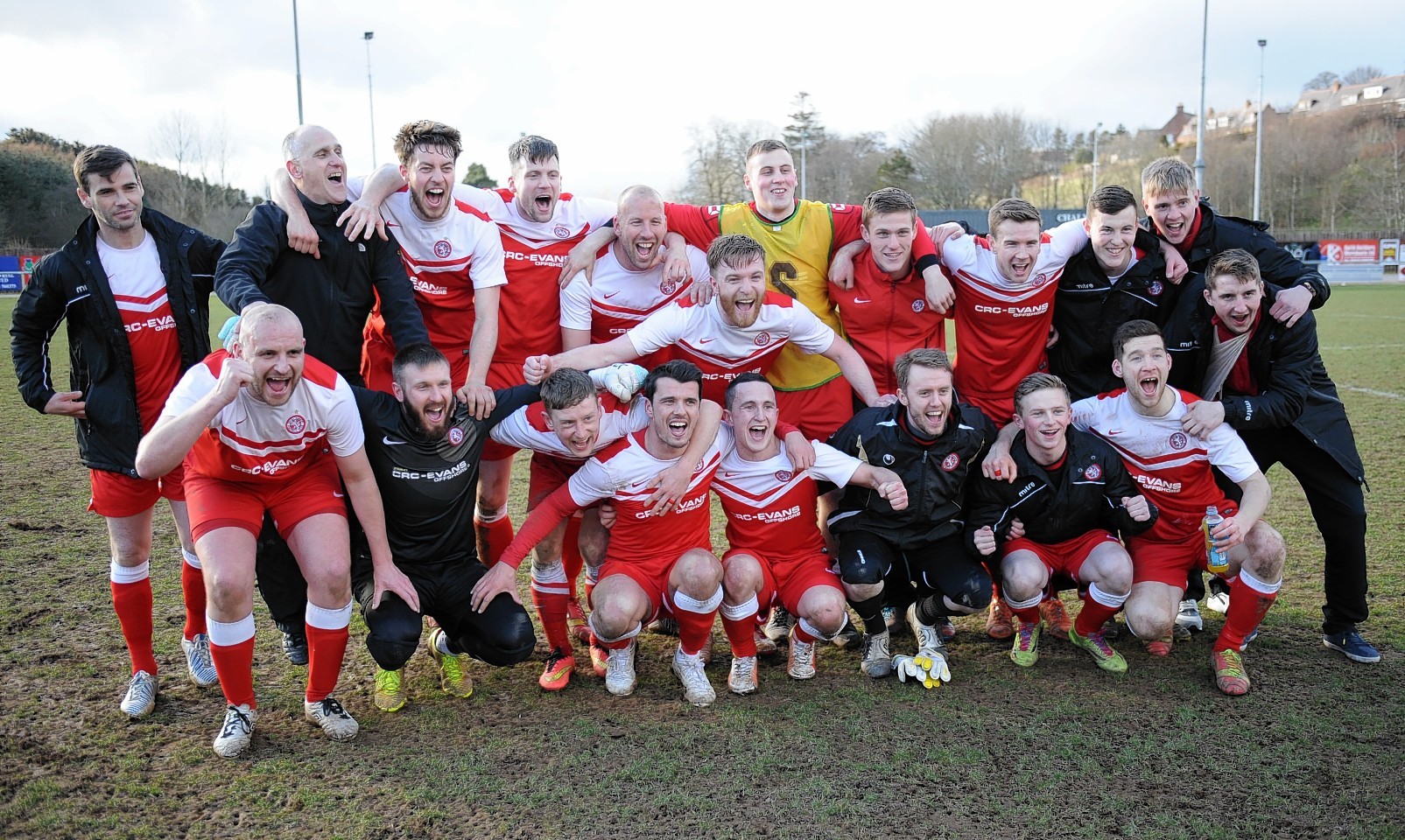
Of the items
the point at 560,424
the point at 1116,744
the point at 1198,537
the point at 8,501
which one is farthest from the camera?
the point at 8,501

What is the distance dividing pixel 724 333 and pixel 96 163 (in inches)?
112

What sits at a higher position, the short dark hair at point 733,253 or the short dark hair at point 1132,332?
the short dark hair at point 733,253

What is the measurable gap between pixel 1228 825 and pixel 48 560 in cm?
631

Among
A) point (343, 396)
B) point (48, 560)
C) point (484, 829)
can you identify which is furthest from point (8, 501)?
point (484, 829)

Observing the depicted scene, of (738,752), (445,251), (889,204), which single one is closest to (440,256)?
(445,251)

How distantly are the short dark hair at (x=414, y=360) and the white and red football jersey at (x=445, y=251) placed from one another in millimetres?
676

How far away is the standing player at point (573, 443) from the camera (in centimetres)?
425

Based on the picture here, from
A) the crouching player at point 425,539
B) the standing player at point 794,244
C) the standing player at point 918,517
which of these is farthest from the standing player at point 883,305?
the crouching player at point 425,539

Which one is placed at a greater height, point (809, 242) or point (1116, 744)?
point (809, 242)

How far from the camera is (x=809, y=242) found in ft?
17.3

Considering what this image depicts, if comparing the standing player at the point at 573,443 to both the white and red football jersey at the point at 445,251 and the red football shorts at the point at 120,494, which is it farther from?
the red football shorts at the point at 120,494

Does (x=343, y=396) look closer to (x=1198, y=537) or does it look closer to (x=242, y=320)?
(x=242, y=320)

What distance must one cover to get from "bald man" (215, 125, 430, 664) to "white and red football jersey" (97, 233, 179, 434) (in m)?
0.34

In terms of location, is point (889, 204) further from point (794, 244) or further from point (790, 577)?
point (790, 577)
